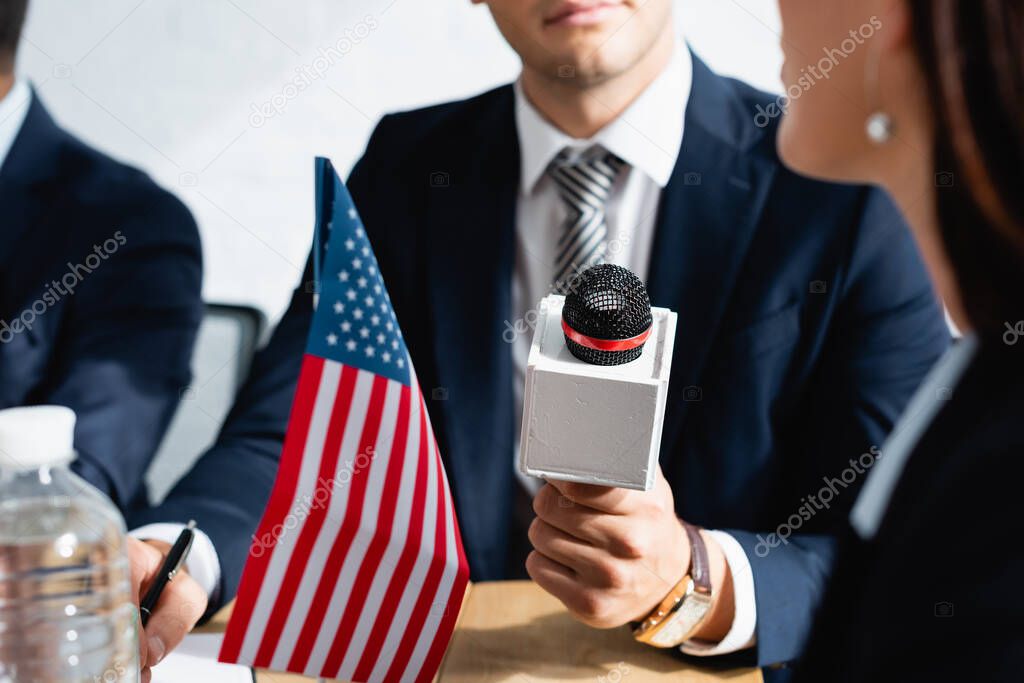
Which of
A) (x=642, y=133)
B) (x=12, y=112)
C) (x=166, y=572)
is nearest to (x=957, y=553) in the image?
(x=166, y=572)

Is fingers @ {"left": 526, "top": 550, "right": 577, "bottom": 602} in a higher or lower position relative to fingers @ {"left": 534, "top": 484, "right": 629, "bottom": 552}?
lower

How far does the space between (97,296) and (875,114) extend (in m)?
1.27

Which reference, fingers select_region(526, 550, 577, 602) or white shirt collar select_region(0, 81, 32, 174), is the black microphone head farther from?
white shirt collar select_region(0, 81, 32, 174)

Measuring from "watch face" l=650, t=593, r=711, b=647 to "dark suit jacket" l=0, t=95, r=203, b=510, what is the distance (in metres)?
0.92

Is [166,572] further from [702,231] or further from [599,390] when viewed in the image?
[702,231]

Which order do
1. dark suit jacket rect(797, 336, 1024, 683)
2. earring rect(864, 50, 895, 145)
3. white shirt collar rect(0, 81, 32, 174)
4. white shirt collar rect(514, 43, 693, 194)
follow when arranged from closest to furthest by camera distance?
dark suit jacket rect(797, 336, 1024, 683)
earring rect(864, 50, 895, 145)
white shirt collar rect(514, 43, 693, 194)
white shirt collar rect(0, 81, 32, 174)

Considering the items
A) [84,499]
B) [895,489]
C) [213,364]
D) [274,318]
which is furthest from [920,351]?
[274,318]

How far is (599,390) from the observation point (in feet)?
2.36

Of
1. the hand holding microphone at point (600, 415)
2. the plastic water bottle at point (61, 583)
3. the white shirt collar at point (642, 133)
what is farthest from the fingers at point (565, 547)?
the white shirt collar at point (642, 133)

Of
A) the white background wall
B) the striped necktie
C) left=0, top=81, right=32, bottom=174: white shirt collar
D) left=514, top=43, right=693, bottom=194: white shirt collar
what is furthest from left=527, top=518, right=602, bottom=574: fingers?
the white background wall

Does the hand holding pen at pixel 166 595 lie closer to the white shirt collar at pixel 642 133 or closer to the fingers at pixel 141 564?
the fingers at pixel 141 564

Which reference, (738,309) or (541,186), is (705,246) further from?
(541,186)

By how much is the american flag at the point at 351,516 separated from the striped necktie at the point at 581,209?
1.39ft

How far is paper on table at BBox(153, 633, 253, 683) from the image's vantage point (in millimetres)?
Result: 976
